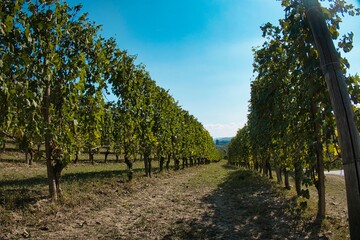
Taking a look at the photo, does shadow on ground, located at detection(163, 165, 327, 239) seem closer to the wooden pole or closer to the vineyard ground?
the vineyard ground

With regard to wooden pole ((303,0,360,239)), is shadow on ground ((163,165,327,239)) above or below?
below

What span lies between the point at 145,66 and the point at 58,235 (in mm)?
15147

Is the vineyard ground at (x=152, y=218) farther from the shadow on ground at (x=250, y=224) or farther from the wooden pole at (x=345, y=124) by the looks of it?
the wooden pole at (x=345, y=124)

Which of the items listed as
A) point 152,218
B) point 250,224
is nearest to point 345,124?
point 250,224

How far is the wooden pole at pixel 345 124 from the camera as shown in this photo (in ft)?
9.36

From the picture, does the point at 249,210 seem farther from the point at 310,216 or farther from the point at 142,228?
the point at 142,228

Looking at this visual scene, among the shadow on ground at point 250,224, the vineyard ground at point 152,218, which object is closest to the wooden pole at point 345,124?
the vineyard ground at point 152,218

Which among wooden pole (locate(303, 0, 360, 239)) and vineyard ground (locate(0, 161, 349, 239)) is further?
vineyard ground (locate(0, 161, 349, 239))

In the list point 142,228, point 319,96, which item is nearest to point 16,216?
point 142,228

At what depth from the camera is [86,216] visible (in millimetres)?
10312

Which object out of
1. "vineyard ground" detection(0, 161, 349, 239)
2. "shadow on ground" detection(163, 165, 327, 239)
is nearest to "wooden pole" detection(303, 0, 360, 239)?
"vineyard ground" detection(0, 161, 349, 239)

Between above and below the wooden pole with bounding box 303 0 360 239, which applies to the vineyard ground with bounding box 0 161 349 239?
below

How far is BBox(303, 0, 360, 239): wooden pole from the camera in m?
2.85

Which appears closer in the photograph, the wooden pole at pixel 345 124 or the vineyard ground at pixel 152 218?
the wooden pole at pixel 345 124
